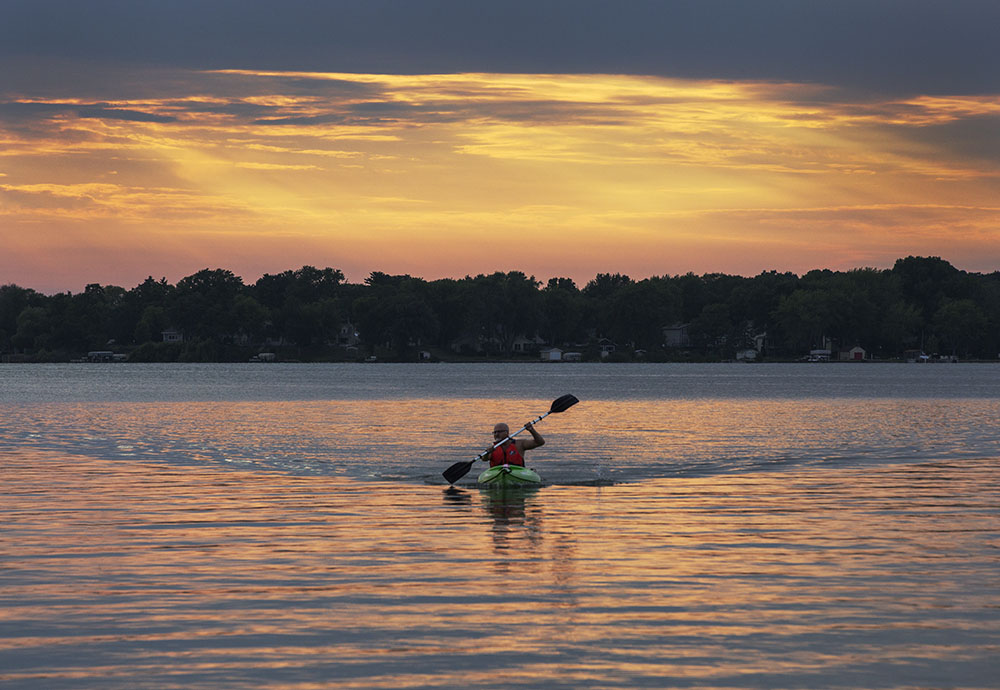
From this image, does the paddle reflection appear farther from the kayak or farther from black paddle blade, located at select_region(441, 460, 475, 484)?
black paddle blade, located at select_region(441, 460, 475, 484)

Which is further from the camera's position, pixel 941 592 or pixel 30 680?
pixel 941 592

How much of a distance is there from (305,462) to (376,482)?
6943mm

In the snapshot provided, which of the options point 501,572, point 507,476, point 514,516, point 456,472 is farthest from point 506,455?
point 501,572

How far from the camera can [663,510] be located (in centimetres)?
2441

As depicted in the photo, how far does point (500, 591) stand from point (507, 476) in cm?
1345

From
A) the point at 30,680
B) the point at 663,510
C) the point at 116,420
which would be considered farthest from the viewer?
the point at 116,420

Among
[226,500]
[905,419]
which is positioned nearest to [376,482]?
[226,500]

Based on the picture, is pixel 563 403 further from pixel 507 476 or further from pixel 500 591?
pixel 500 591

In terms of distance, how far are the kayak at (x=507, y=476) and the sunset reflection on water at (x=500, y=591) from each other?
237 centimetres

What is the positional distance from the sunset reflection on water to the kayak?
237 centimetres

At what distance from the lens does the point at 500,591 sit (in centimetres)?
1526

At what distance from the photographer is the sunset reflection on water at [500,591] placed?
11570 millimetres

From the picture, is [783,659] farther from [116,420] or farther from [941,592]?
[116,420]

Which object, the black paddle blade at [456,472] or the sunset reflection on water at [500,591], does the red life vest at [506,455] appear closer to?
the black paddle blade at [456,472]
